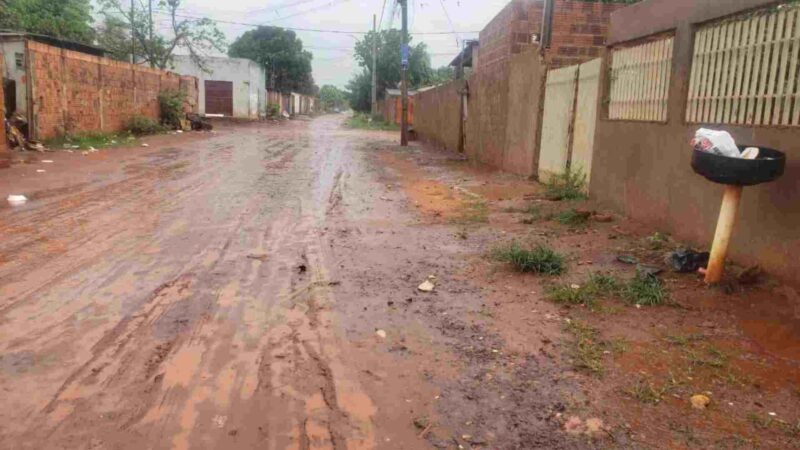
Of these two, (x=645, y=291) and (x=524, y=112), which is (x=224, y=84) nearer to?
(x=524, y=112)

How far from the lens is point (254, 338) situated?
3824mm

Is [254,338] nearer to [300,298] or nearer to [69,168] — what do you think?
[300,298]

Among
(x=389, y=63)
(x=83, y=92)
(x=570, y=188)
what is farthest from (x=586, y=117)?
(x=389, y=63)

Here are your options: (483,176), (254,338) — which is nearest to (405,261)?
(254,338)

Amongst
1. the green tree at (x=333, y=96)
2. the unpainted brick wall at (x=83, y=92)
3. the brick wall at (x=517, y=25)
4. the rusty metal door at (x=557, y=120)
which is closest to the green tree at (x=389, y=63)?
the unpainted brick wall at (x=83, y=92)

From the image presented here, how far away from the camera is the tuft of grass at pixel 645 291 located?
4586 mm

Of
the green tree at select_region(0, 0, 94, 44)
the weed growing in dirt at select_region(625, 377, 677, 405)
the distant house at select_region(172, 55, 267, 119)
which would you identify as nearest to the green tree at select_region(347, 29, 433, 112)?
the distant house at select_region(172, 55, 267, 119)

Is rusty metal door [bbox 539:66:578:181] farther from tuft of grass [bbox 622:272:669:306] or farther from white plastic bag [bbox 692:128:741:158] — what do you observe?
white plastic bag [bbox 692:128:741:158]

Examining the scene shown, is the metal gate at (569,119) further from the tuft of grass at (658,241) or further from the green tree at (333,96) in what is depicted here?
the green tree at (333,96)

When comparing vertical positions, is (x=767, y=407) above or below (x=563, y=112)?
below

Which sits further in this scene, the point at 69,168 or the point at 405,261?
the point at 69,168

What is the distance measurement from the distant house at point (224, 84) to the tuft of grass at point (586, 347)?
4381 cm

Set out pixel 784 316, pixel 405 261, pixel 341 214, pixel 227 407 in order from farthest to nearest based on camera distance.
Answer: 1. pixel 341 214
2. pixel 405 261
3. pixel 784 316
4. pixel 227 407

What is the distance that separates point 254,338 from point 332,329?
50 cm
